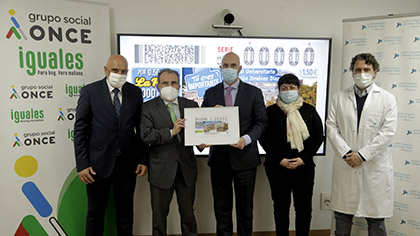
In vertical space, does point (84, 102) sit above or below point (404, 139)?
above

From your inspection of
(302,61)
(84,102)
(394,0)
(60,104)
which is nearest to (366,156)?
(302,61)

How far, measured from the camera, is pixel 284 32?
300 centimetres

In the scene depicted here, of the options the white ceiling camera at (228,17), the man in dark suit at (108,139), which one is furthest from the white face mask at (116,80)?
the white ceiling camera at (228,17)

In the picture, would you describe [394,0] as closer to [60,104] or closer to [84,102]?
[84,102]

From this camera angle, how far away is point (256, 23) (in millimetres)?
2971

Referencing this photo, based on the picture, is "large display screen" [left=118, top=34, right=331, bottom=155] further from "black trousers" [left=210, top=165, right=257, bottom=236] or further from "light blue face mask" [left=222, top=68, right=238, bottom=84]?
"black trousers" [left=210, top=165, right=257, bottom=236]

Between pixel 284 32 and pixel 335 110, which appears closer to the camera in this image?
pixel 335 110

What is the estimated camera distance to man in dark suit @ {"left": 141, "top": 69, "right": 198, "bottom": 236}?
222 cm

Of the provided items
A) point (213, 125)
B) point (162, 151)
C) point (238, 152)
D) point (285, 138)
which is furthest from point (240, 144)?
point (162, 151)

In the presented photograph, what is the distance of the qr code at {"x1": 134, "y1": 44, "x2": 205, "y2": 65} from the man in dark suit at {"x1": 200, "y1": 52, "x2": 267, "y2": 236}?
499 millimetres

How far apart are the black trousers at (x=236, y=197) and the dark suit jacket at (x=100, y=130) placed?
798mm

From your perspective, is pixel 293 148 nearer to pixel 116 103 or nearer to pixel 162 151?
pixel 162 151

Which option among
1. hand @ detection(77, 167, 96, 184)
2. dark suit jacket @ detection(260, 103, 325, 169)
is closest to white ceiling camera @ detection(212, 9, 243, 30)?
dark suit jacket @ detection(260, 103, 325, 169)

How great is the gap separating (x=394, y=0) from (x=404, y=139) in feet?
5.10
